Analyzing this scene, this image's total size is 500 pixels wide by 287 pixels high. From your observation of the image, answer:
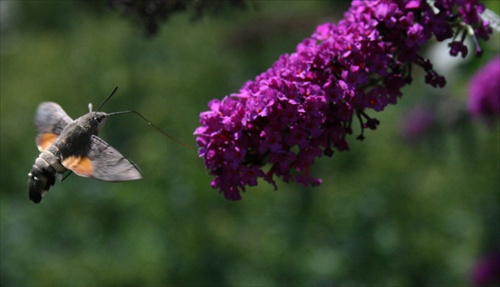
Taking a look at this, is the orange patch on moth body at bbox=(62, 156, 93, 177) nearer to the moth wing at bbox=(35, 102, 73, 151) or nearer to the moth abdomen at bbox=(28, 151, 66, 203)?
the moth abdomen at bbox=(28, 151, 66, 203)

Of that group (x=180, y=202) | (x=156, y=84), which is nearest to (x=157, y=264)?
(x=180, y=202)

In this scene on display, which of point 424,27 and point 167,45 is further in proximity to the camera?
point 167,45

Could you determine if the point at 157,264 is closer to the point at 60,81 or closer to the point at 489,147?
the point at 489,147

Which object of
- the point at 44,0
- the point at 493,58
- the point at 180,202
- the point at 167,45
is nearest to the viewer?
the point at 493,58

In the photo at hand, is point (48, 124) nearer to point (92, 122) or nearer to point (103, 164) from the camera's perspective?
point (92, 122)

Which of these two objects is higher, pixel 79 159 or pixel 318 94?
pixel 318 94

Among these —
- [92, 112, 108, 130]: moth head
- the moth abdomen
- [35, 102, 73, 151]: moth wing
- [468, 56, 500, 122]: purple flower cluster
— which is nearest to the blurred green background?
[468, 56, 500, 122]: purple flower cluster

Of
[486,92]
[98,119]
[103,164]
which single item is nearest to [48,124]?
[98,119]
